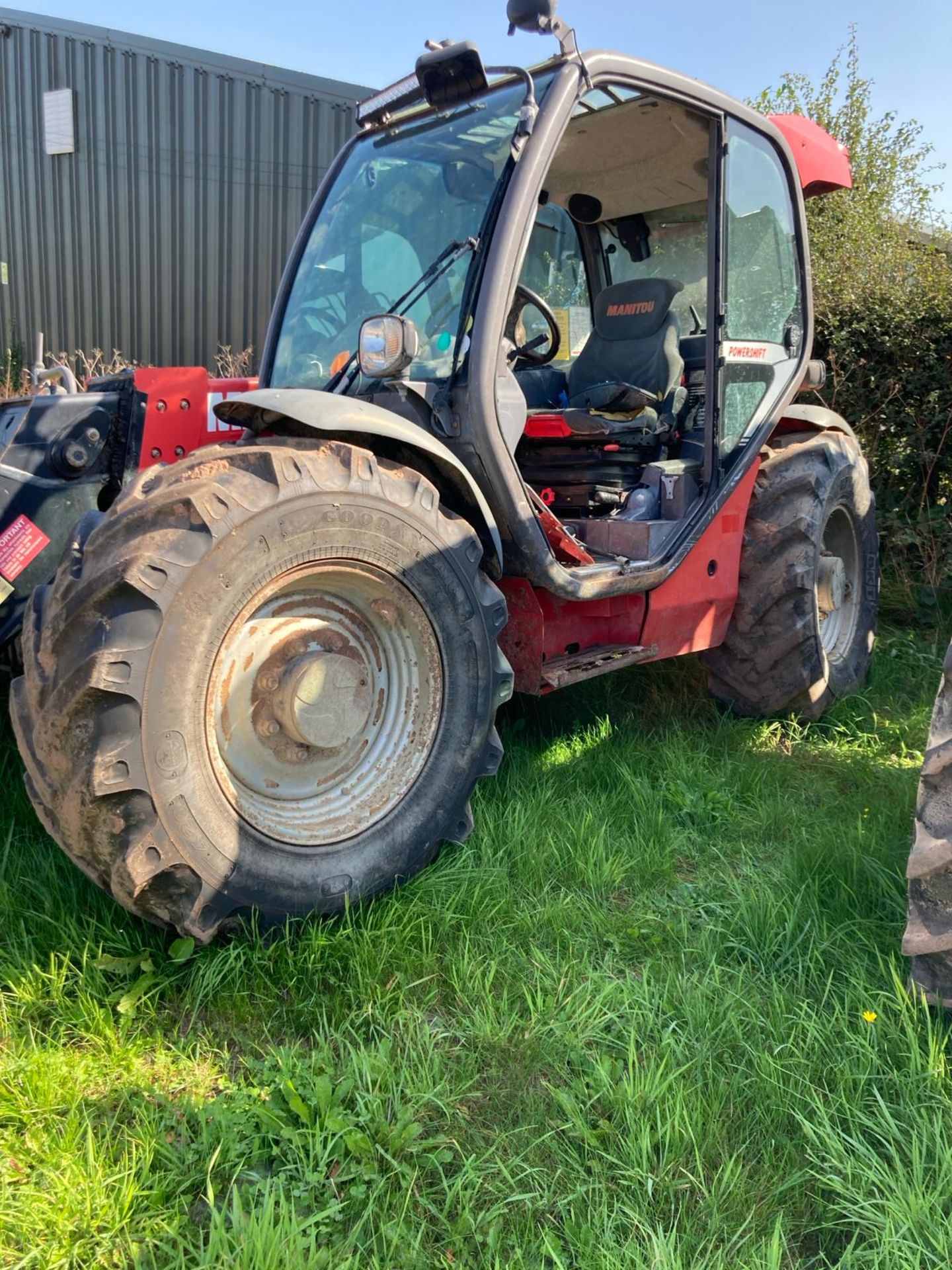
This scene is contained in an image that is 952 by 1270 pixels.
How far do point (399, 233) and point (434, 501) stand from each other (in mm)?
1147

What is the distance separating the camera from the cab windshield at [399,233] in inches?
114

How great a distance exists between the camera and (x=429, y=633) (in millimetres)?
2566

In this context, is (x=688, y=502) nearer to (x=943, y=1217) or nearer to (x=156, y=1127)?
(x=943, y=1217)

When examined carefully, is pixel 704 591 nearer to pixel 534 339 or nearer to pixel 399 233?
pixel 534 339

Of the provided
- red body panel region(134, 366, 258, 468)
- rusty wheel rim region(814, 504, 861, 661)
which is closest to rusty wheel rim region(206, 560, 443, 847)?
red body panel region(134, 366, 258, 468)

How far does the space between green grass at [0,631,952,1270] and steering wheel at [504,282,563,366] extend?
1.44 metres

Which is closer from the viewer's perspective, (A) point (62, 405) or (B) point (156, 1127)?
(B) point (156, 1127)

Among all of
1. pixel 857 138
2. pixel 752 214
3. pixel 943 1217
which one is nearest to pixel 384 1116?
pixel 943 1217

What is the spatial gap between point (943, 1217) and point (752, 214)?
3.26 m

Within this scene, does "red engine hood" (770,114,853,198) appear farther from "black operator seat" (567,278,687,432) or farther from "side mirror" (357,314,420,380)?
"side mirror" (357,314,420,380)

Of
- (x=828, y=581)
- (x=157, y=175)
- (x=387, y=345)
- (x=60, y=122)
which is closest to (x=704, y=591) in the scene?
(x=828, y=581)

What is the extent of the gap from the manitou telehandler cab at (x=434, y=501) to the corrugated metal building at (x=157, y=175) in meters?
5.41

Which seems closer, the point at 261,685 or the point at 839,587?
the point at 261,685

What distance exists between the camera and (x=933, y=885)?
200 cm
